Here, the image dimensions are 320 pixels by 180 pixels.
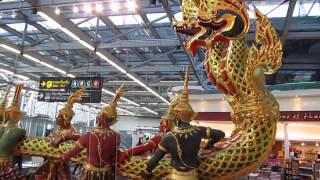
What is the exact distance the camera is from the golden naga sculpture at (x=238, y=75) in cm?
174

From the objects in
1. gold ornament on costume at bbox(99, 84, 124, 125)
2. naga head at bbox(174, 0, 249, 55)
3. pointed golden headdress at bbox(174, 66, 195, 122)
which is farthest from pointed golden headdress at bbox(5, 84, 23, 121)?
naga head at bbox(174, 0, 249, 55)

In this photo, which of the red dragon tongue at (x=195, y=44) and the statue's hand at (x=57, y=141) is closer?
the red dragon tongue at (x=195, y=44)

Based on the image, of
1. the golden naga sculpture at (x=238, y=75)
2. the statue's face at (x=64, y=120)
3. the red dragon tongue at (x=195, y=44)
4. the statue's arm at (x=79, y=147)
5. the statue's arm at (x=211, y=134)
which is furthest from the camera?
the statue's face at (x=64, y=120)

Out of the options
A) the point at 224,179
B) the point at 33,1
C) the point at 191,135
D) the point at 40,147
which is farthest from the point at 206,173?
the point at 33,1

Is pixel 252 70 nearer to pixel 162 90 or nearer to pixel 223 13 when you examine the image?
pixel 223 13

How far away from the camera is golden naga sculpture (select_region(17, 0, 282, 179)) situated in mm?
1738

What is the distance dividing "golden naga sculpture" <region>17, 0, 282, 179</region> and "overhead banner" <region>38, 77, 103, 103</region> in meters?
6.46

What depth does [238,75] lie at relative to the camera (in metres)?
1.82

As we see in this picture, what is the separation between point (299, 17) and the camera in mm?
7629

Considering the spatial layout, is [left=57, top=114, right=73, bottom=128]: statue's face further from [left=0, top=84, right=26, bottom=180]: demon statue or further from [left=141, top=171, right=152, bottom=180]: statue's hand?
[left=141, top=171, right=152, bottom=180]: statue's hand

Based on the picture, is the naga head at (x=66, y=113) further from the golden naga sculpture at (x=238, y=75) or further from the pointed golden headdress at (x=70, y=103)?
the golden naga sculpture at (x=238, y=75)

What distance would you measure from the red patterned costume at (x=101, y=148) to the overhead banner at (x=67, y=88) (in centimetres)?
589

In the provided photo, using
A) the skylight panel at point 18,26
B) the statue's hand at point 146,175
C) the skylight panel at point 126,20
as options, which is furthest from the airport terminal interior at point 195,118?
the skylight panel at point 18,26

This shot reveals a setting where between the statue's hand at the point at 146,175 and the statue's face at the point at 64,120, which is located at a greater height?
the statue's face at the point at 64,120
